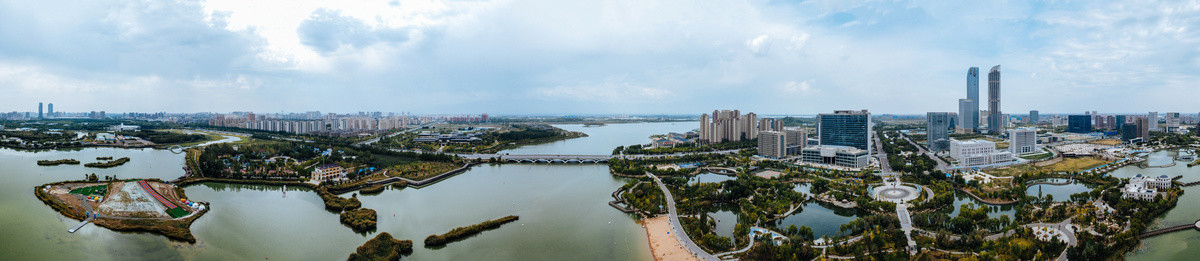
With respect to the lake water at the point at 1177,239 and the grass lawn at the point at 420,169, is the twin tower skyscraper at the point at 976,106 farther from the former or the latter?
the grass lawn at the point at 420,169

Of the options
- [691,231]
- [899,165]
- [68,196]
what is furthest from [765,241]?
[68,196]

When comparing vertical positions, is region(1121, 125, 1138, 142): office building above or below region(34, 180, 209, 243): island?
above

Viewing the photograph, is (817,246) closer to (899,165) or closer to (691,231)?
(691,231)

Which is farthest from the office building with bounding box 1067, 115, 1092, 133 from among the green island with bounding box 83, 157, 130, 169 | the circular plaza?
the green island with bounding box 83, 157, 130, 169

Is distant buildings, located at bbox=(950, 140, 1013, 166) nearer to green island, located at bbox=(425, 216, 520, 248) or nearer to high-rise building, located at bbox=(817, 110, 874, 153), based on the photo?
high-rise building, located at bbox=(817, 110, 874, 153)

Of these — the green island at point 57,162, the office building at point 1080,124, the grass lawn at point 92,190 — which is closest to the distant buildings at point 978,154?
the office building at point 1080,124
